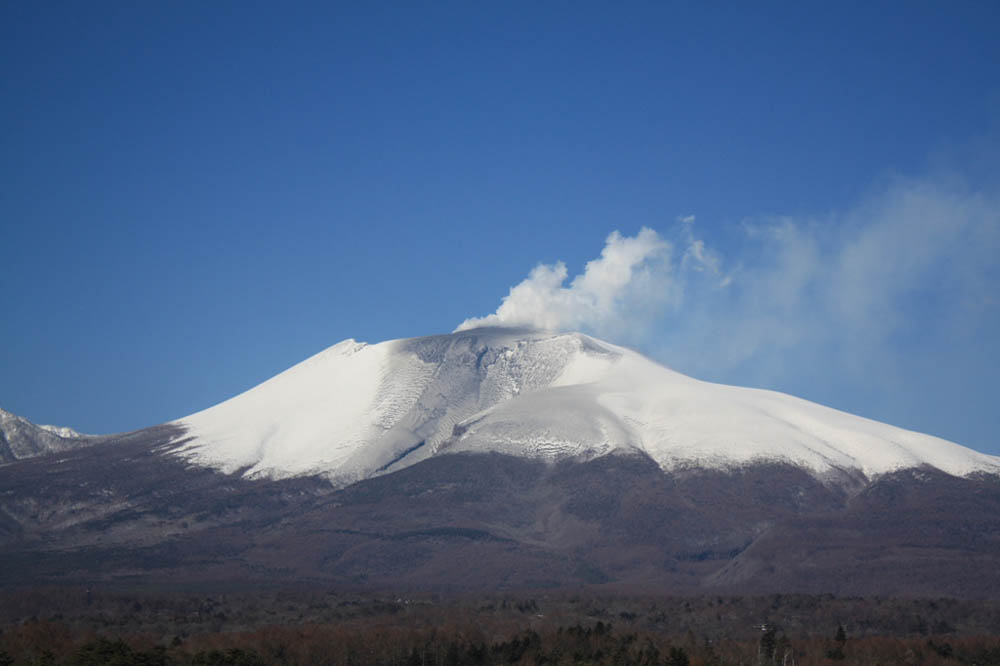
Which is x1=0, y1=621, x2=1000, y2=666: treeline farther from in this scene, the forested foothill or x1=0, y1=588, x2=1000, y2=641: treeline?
x1=0, y1=588, x2=1000, y2=641: treeline

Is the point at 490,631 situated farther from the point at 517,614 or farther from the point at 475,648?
the point at 517,614

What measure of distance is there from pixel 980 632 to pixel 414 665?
3466 inches

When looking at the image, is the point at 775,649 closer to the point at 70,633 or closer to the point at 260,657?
the point at 260,657

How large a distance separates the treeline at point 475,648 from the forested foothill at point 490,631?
256 millimetres

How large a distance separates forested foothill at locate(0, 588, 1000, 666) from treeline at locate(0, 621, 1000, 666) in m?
0.26

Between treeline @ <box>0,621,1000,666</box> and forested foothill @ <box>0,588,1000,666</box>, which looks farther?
forested foothill @ <box>0,588,1000,666</box>

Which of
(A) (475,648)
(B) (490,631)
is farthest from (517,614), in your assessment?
(A) (475,648)

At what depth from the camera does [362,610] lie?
594ft

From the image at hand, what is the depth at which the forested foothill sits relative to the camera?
431ft

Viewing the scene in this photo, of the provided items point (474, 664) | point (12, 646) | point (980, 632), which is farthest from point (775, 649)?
point (12, 646)

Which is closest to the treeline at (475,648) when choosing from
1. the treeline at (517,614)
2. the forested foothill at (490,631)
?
the forested foothill at (490,631)

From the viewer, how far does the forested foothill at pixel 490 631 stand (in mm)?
131500

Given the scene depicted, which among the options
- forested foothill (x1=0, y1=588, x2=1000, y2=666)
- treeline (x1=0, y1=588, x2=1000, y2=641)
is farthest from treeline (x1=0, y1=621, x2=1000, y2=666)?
treeline (x1=0, y1=588, x2=1000, y2=641)

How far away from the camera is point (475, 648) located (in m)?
141
